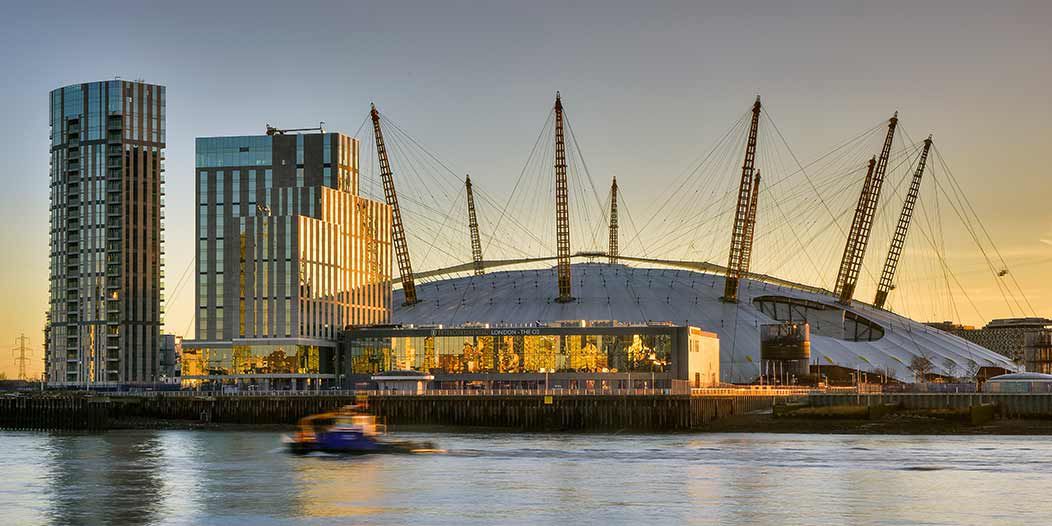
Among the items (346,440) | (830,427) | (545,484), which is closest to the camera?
(545,484)

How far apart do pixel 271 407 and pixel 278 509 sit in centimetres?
10006

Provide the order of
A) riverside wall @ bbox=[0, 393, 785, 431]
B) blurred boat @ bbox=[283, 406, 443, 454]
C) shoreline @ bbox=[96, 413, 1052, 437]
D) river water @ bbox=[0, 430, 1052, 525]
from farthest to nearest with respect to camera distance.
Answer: riverside wall @ bbox=[0, 393, 785, 431]
shoreline @ bbox=[96, 413, 1052, 437]
blurred boat @ bbox=[283, 406, 443, 454]
river water @ bbox=[0, 430, 1052, 525]

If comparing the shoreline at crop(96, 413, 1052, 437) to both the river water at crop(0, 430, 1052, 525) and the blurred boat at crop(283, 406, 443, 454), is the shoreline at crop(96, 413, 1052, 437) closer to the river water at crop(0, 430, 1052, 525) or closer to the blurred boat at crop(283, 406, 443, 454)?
the river water at crop(0, 430, 1052, 525)

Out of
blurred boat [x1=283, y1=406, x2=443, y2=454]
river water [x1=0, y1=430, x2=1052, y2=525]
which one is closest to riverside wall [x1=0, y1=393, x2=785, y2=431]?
river water [x1=0, y1=430, x2=1052, y2=525]

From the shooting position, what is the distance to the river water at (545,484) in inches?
2876

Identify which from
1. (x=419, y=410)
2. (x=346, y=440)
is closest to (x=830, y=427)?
(x=419, y=410)

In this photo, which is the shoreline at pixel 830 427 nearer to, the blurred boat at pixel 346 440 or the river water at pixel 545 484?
the river water at pixel 545 484

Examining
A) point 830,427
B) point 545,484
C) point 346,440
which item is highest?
point 346,440

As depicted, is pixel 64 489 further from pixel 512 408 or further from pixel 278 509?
pixel 512 408

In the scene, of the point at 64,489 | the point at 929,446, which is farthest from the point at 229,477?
the point at 929,446

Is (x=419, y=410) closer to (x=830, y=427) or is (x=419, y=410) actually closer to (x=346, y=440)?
(x=830, y=427)

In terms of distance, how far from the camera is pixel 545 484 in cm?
8856

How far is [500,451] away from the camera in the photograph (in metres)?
120

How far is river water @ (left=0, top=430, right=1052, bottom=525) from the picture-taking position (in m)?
73.1
